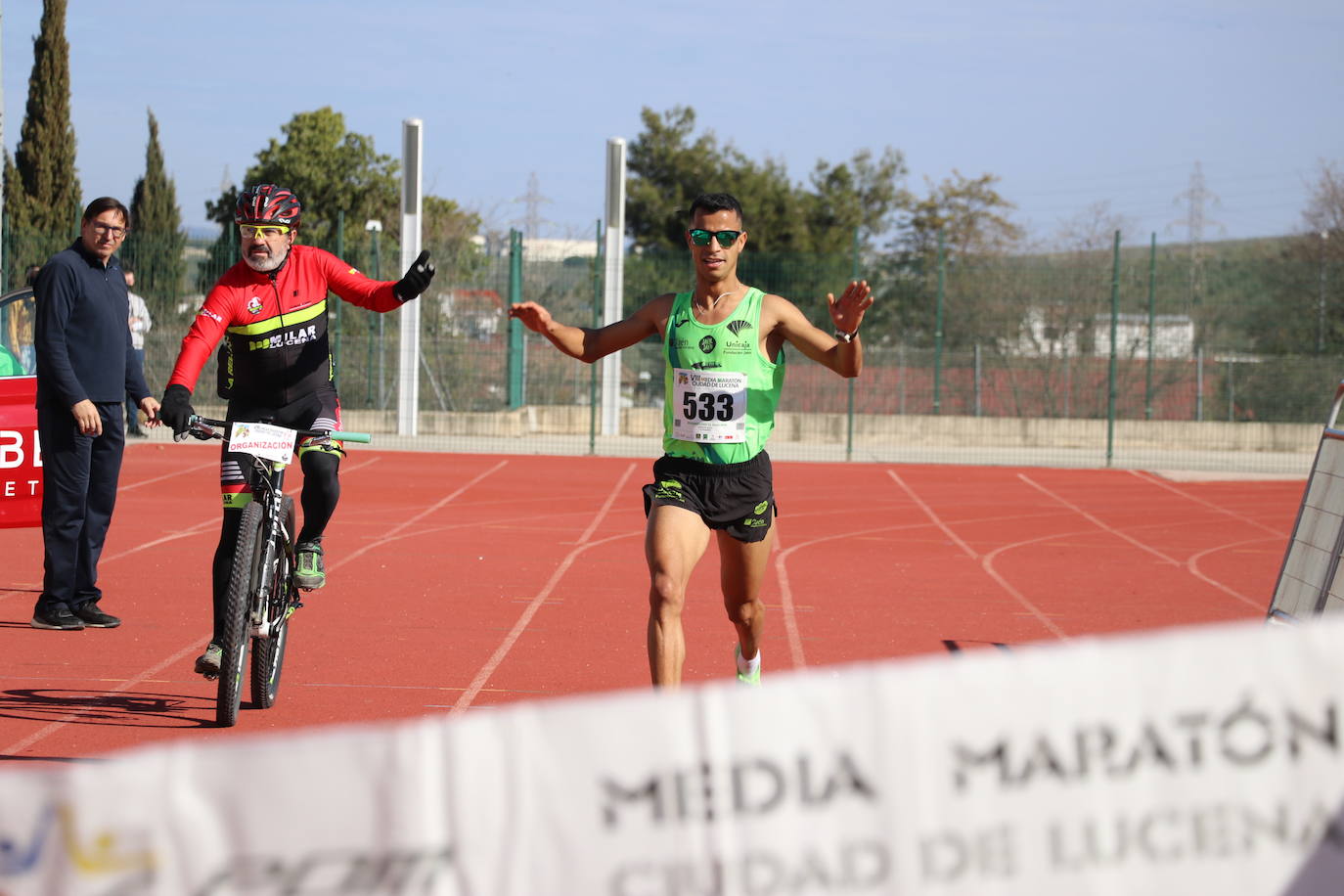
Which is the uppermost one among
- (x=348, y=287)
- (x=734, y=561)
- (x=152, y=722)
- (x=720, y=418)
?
(x=348, y=287)

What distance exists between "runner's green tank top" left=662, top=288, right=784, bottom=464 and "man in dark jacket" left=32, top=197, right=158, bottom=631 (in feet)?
10.7

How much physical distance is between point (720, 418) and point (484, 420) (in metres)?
17.3

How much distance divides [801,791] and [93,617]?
6457 millimetres

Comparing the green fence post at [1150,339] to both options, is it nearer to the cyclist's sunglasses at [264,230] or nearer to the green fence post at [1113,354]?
the green fence post at [1113,354]

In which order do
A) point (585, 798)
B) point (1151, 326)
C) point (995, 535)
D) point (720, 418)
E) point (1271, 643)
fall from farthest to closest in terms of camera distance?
point (1151, 326)
point (995, 535)
point (720, 418)
point (1271, 643)
point (585, 798)

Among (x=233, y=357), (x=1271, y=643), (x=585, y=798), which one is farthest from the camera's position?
(x=233, y=357)

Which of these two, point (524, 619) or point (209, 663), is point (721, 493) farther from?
point (524, 619)

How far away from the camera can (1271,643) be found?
2484 mm

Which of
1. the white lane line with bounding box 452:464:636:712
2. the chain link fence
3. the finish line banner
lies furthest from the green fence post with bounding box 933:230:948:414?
the finish line banner

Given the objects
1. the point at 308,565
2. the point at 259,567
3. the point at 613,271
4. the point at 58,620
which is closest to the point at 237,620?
the point at 259,567

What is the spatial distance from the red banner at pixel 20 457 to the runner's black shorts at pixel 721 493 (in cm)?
410

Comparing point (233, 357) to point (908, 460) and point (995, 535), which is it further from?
point (908, 460)

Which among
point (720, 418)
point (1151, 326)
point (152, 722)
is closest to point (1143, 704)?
point (720, 418)

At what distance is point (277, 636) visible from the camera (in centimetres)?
621
